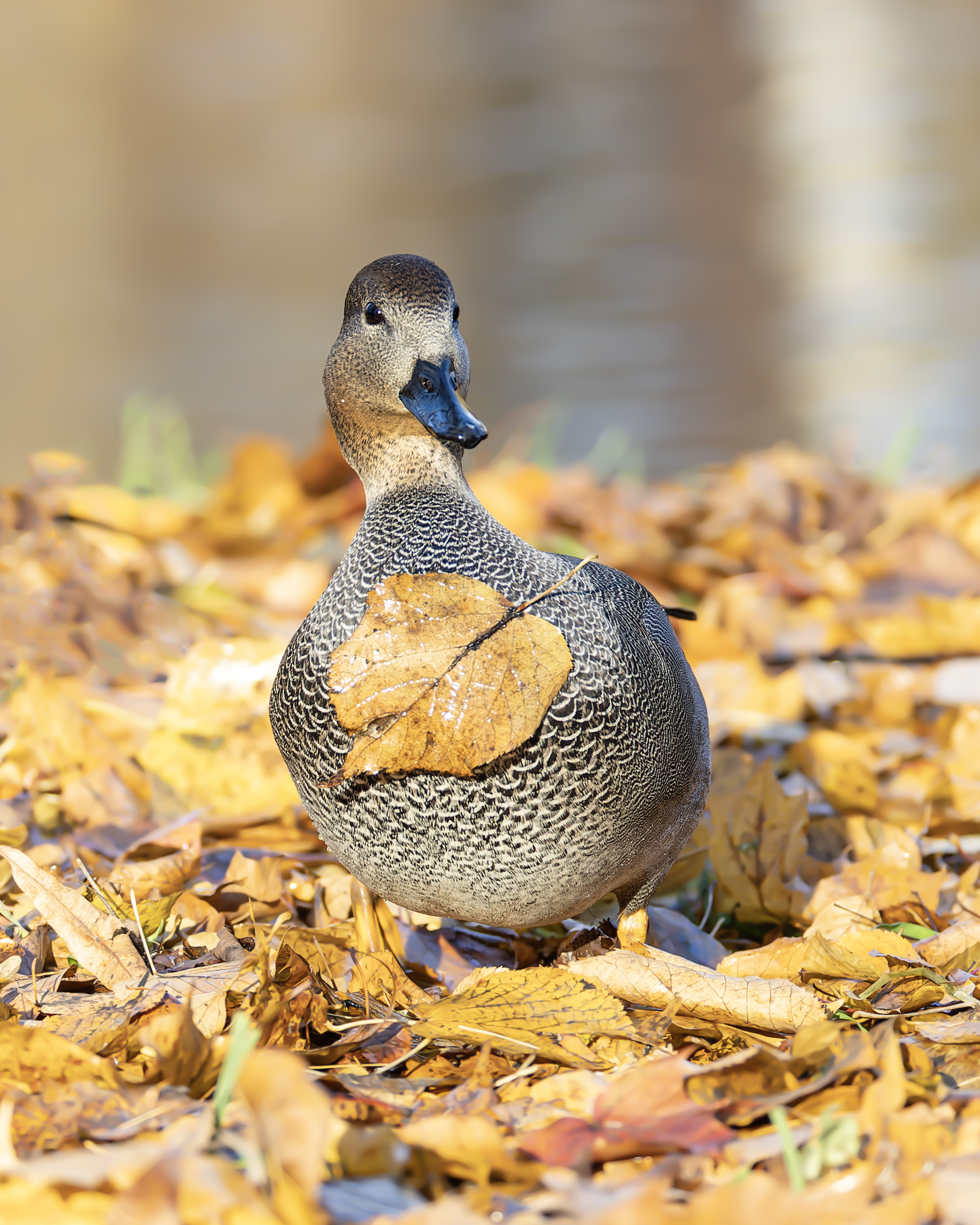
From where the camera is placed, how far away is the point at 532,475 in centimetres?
514

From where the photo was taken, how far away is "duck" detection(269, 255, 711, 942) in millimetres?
2018

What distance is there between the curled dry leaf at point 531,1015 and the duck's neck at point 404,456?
32.2 inches

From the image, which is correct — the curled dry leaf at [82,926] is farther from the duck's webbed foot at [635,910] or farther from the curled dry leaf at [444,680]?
the duck's webbed foot at [635,910]

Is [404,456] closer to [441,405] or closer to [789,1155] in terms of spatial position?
[441,405]

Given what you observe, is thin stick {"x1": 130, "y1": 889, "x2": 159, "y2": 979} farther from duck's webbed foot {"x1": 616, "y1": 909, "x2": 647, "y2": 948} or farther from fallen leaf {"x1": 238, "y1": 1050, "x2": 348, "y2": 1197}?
duck's webbed foot {"x1": 616, "y1": 909, "x2": 647, "y2": 948}

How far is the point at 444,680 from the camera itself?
1979 mm

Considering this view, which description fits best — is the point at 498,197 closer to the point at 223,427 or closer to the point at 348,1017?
the point at 223,427

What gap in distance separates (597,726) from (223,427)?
19.3 ft

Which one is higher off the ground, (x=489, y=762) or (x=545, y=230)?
(x=545, y=230)

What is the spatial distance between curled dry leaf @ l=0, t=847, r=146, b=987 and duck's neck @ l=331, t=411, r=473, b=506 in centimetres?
80

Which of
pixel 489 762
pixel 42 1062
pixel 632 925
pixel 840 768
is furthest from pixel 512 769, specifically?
pixel 840 768

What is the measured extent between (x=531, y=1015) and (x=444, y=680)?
1.56 feet

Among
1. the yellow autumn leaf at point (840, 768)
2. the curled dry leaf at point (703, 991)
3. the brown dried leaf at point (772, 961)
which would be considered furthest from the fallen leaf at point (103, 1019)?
the yellow autumn leaf at point (840, 768)

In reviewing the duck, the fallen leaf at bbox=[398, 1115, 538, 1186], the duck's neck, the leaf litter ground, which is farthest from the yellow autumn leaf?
the fallen leaf at bbox=[398, 1115, 538, 1186]
